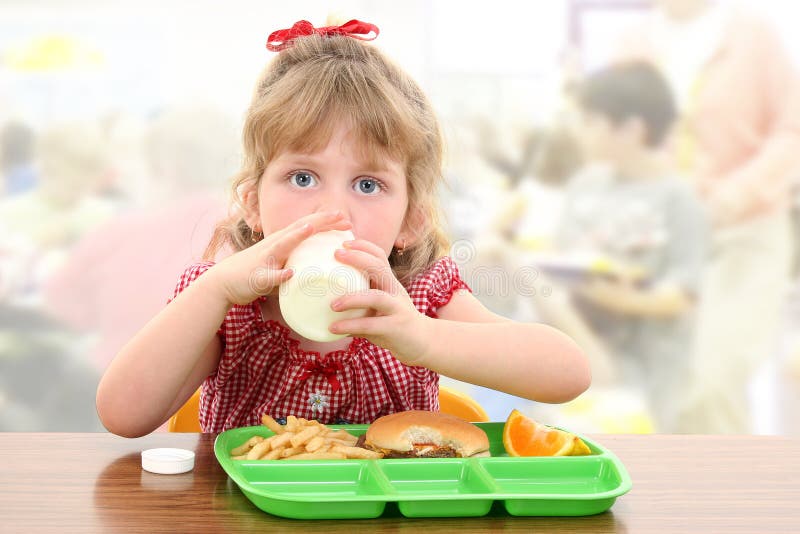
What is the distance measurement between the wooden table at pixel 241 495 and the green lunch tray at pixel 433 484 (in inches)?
0.5

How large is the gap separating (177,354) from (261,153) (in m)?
0.37

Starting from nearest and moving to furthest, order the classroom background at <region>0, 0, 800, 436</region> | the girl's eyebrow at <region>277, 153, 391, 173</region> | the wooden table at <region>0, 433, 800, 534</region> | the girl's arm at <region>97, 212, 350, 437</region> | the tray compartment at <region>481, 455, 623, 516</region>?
the wooden table at <region>0, 433, 800, 534</region>, the tray compartment at <region>481, 455, 623, 516</region>, the girl's arm at <region>97, 212, 350, 437</region>, the girl's eyebrow at <region>277, 153, 391, 173</region>, the classroom background at <region>0, 0, 800, 436</region>

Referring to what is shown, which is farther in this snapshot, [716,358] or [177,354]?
[716,358]

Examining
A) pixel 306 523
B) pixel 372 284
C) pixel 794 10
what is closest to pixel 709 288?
pixel 794 10

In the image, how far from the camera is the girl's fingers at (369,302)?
3.45 feet

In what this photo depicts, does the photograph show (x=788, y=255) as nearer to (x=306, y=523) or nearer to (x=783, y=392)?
(x=783, y=392)

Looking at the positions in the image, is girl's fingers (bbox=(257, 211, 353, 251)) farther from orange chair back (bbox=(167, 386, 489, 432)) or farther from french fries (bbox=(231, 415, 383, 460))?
orange chair back (bbox=(167, 386, 489, 432))

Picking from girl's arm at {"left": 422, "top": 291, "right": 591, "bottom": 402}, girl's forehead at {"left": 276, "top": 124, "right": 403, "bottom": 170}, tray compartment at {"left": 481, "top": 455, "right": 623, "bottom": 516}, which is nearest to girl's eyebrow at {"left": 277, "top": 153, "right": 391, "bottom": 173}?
girl's forehead at {"left": 276, "top": 124, "right": 403, "bottom": 170}

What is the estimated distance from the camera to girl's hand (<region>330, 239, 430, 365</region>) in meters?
1.07

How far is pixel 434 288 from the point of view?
5.04 ft

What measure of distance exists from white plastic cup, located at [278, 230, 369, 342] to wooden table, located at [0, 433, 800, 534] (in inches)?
8.0

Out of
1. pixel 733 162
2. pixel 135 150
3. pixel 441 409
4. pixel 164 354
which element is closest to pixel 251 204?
pixel 164 354

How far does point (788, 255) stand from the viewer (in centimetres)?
349

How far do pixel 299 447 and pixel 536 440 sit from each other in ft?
0.96
